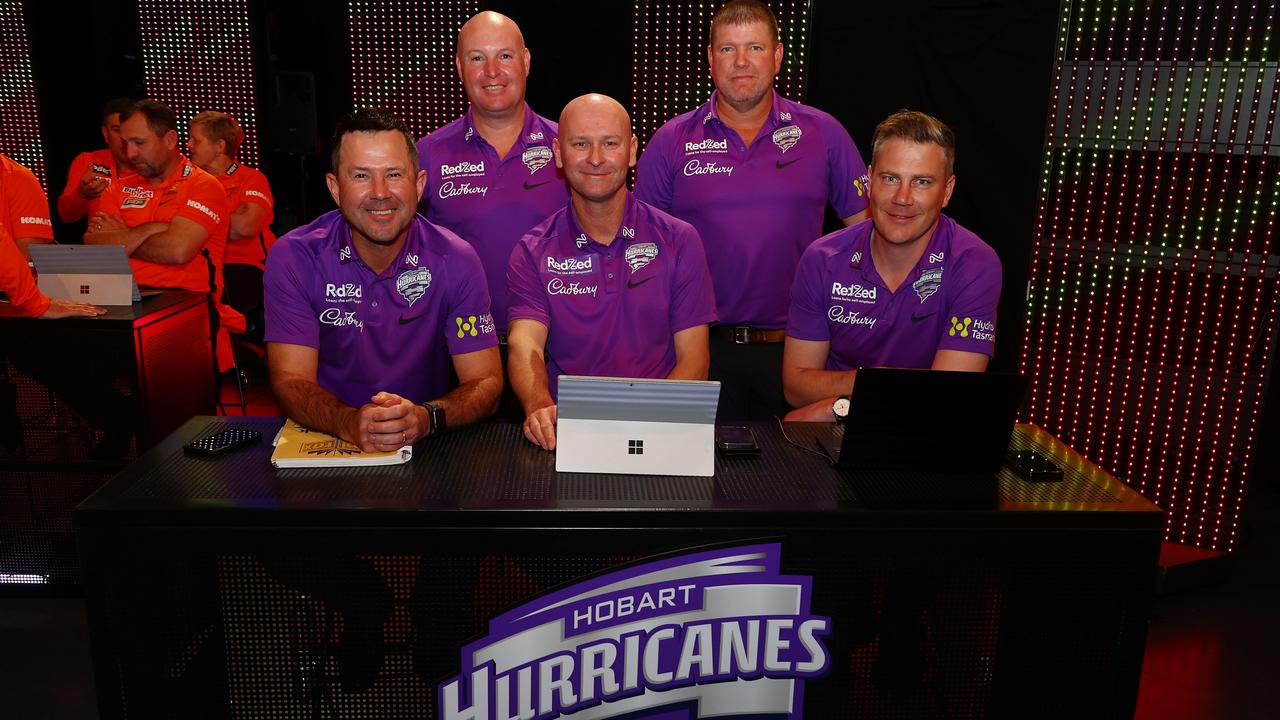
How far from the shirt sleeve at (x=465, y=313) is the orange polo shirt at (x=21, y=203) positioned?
2863 mm

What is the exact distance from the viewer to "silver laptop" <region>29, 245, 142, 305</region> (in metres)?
3.46

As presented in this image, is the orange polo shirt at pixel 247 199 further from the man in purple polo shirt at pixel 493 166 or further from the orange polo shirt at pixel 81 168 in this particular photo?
the man in purple polo shirt at pixel 493 166

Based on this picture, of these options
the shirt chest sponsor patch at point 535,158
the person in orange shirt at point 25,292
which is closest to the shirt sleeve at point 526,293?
the shirt chest sponsor patch at point 535,158

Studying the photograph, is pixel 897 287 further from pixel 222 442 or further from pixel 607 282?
pixel 222 442

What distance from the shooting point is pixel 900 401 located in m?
1.86

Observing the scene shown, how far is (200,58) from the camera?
599 centimetres

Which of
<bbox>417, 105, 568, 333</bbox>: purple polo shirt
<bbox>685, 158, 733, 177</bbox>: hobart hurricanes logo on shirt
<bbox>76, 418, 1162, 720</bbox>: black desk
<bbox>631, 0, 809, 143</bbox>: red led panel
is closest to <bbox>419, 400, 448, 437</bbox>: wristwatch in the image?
<bbox>76, 418, 1162, 720</bbox>: black desk

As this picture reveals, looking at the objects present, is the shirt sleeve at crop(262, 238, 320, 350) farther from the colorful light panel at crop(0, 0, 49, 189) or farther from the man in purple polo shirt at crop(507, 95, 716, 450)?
the colorful light panel at crop(0, 0, 49, 189)

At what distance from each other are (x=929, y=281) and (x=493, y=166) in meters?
1.53

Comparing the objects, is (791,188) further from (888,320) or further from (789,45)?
(789,45)

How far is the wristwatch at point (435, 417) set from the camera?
217cm

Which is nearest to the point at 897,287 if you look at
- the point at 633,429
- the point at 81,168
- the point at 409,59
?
the point at 633,429

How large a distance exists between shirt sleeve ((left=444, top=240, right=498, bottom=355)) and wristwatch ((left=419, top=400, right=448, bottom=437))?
0.47 metres

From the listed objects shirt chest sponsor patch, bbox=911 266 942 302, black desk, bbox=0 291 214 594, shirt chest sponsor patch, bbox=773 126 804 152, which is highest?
shirt chest sponsor patch, bbox=773 126 804 152
